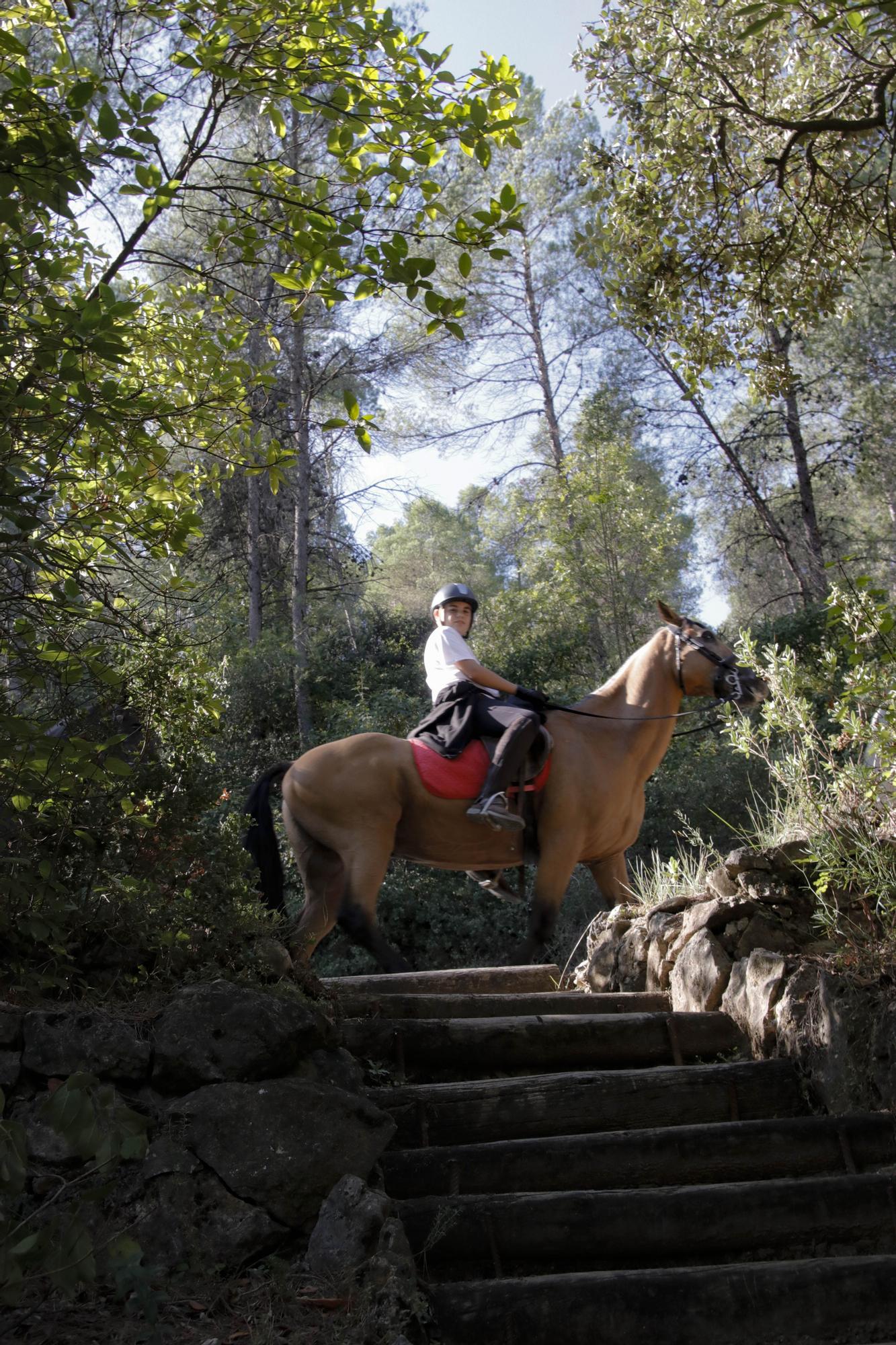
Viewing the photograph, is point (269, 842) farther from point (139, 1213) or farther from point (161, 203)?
point (161, 203)

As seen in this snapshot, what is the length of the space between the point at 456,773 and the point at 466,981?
1247 mm

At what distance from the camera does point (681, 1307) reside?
3115mm

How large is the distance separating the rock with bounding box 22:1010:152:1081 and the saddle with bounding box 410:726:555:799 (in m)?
3.11

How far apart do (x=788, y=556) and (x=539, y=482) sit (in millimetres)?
6714

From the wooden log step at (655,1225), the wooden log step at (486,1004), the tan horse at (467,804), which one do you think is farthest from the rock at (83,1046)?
the tan horse at (467,804)

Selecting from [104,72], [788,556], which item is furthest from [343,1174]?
[788,556]

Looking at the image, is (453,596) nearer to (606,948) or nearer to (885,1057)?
(606,948)

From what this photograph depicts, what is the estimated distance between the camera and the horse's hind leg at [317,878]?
6559mm

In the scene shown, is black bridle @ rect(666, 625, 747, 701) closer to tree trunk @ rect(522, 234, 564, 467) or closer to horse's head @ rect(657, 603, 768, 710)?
horse's head @ rect(657, 603, 768, 710)

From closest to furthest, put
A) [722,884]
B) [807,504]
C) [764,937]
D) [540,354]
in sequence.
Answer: [764,937], [722,884], [807,504], [540,354]

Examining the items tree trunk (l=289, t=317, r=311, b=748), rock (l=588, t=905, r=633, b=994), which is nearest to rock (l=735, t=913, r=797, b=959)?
rock (l=588, t=905, r=633, b=994)

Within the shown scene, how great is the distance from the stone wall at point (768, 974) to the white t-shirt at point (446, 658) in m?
1.77

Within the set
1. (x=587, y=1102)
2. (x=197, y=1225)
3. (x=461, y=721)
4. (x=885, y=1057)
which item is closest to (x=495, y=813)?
(x=461, y=721)

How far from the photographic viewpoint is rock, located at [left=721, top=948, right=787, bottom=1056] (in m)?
4.70
